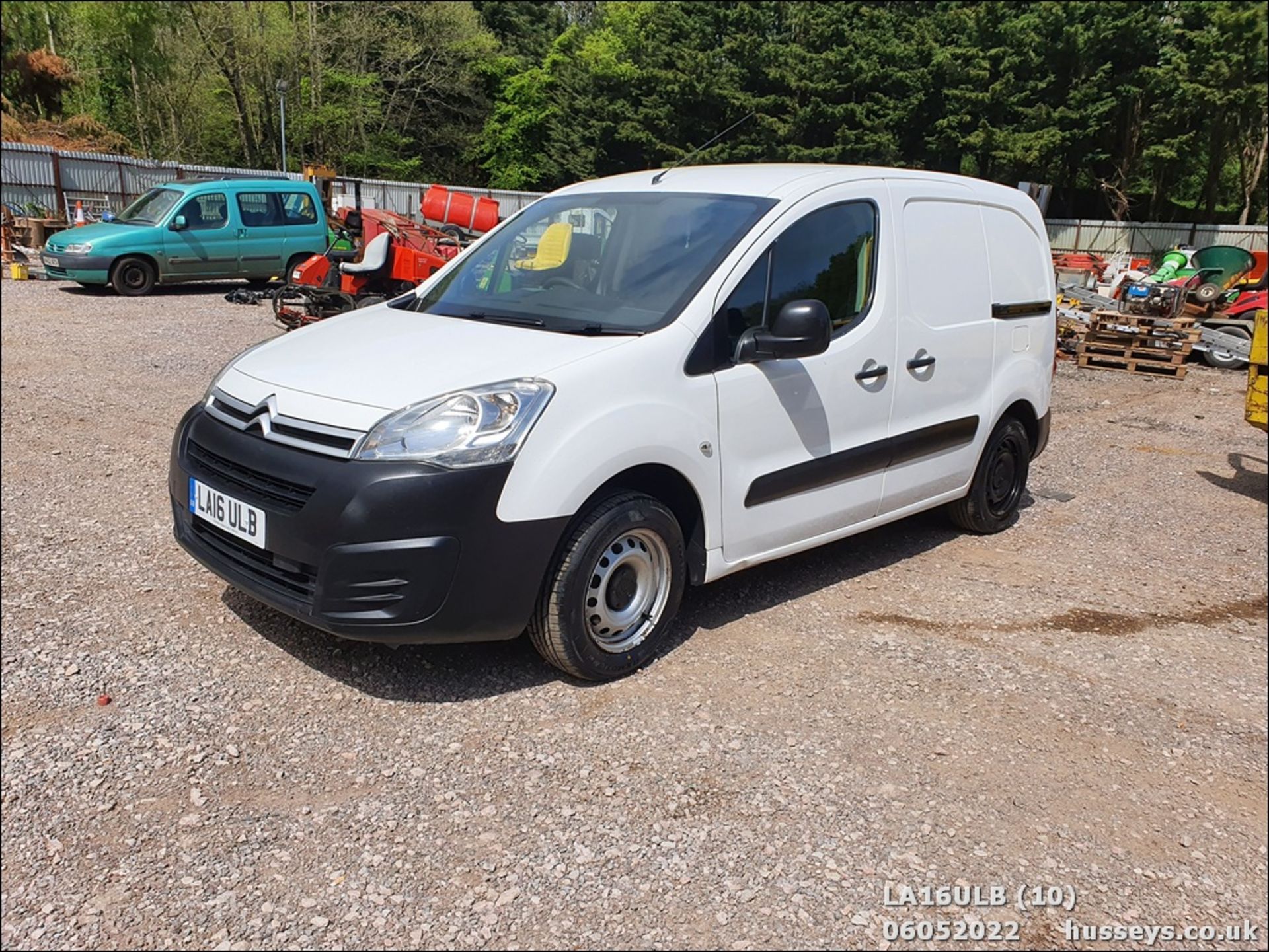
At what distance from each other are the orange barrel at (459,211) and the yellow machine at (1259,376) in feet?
44.1

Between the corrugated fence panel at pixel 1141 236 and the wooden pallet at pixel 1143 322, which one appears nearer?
the wooden pallet at pixel 1143 322

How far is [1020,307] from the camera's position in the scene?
488 cm

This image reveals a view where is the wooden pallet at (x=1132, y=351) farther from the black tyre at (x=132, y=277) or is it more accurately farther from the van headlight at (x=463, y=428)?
the black tyre at (x=132, y=277)

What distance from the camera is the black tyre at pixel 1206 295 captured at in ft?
42.6

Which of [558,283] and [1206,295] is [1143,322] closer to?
[1206,295]

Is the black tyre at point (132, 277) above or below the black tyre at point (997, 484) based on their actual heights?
above

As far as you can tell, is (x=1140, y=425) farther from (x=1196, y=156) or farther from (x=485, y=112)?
(x=485, y=112)

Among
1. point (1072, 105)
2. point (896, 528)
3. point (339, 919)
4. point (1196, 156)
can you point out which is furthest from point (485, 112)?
point (339, 919)

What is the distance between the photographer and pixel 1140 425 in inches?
342

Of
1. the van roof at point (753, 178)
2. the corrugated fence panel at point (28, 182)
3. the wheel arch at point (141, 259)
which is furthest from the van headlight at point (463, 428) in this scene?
the corrugated fence panel at point (28, 182)

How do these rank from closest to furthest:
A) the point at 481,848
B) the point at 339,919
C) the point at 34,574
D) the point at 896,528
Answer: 1. the point at 339,919
2. the point at 481,848
3. the point at 34,574
4. the point at 896,528

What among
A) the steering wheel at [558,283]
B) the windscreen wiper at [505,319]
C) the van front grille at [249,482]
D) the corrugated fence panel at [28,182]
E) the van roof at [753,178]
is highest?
the corrugated fence panel at [28,182]

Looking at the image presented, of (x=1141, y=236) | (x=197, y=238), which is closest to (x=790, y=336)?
(x=197, y=238)

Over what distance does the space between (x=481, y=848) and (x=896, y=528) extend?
11.2 feet
